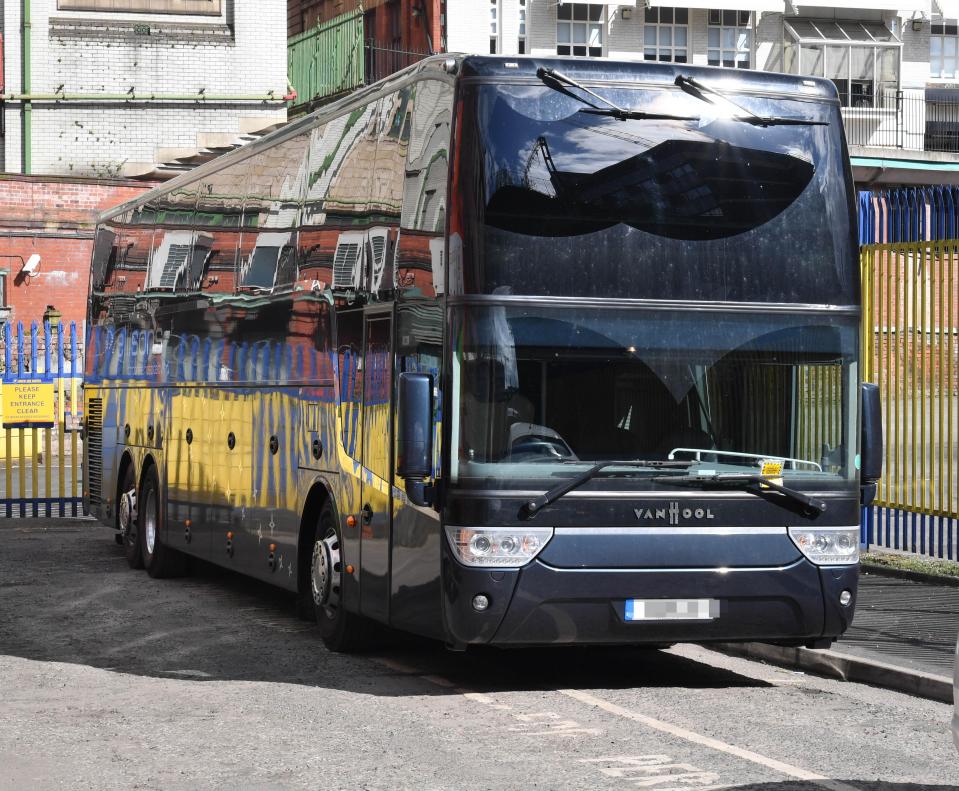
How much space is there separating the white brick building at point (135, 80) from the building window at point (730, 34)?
40.5 feet

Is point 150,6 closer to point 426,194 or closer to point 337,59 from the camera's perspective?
point 337,59

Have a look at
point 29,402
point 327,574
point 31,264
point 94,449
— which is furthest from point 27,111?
point 327,574

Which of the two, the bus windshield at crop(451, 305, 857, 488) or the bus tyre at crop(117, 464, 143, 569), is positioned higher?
the bus windshield at crop(451, 305, 857, 488)

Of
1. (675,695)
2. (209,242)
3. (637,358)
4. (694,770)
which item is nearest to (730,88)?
(637,358)

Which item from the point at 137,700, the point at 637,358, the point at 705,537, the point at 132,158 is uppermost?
the point at 132,158

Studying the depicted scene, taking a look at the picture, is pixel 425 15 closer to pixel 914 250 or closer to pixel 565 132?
pixel 914 250

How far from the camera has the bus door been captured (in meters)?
10.6

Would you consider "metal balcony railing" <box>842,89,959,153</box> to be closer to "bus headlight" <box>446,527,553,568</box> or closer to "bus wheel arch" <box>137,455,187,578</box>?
"bus wheel arch" <box>137,455,187,578</box>

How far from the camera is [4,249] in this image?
36188 millimetres

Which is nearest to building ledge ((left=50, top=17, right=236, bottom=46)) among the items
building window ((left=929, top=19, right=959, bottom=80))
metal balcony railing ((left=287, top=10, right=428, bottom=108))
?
metal balcony railing ((left=287, top=10, right=428, bottom=108))

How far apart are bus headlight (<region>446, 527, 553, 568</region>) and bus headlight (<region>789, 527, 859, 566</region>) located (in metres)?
1.47

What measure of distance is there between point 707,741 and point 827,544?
1.79 meters

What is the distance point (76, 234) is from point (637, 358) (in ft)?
93.5

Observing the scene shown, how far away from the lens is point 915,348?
49.1 feet
